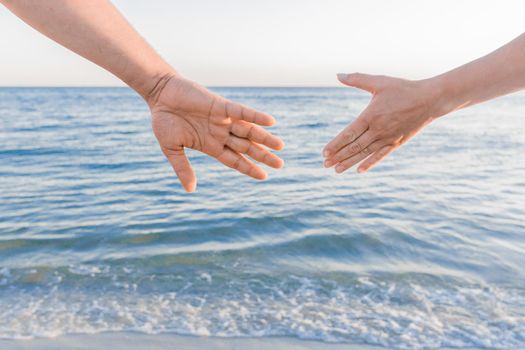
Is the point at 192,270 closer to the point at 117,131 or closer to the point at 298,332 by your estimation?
the point at 298,332

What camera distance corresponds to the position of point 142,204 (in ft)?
27.1

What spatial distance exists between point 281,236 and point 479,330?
2.96m

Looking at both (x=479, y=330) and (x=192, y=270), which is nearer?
(x=479, y=330)

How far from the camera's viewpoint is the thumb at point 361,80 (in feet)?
9.42

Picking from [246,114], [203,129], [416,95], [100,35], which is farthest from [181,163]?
[416,95]

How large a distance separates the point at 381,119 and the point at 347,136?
25cm

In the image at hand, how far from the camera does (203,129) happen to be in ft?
9.08

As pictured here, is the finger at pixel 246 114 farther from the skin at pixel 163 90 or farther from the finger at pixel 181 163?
the finger at pixel 181 163

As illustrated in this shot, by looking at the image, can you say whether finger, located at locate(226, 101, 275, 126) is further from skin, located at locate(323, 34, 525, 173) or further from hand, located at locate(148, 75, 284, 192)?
skin, located at locate(323, 34, 525, 173)

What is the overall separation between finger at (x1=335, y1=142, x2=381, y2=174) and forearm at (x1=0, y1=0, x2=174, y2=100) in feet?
4.21

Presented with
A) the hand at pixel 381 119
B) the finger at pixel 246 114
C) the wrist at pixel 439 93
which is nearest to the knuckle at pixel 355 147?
the hand at pixel 381 119

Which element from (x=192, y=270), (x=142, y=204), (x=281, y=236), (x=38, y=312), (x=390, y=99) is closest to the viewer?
(x=390, y=99)

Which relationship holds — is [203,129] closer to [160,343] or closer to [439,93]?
[439,93]

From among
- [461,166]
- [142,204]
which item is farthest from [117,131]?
[461,166]
